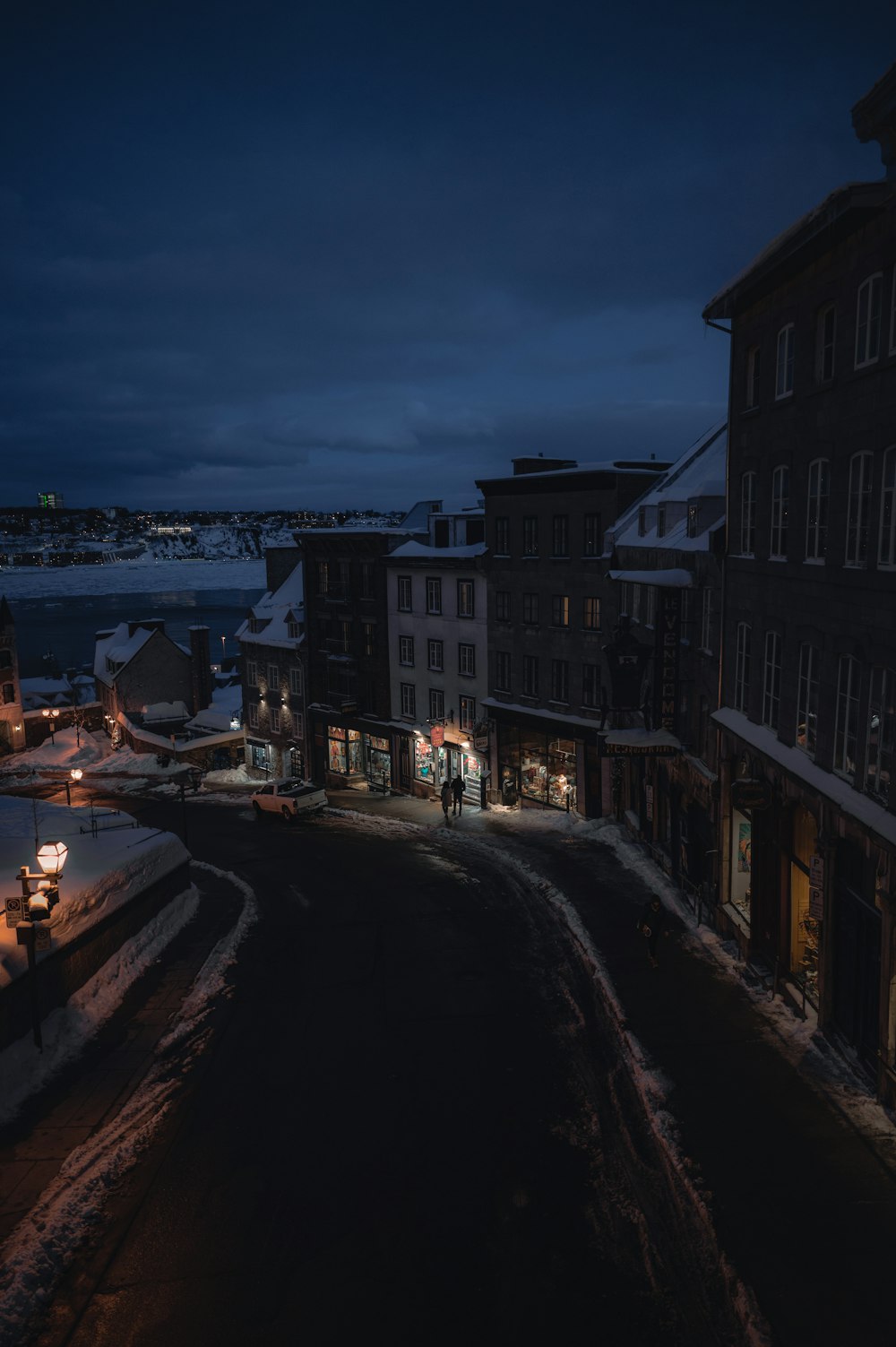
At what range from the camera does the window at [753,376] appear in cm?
1903

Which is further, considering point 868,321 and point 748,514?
point 748,514

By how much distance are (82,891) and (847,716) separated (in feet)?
52.9

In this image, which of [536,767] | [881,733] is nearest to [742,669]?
[881,733]

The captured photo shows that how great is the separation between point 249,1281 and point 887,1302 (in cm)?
740

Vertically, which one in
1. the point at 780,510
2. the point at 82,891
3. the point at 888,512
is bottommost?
the point at 82,891

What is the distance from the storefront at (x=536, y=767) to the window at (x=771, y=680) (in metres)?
16.8

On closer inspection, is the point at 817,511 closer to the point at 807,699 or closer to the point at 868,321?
the point at 868,321

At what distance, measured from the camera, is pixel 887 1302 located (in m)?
9.65

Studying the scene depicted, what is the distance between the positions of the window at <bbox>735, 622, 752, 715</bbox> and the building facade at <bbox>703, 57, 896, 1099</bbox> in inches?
2.1

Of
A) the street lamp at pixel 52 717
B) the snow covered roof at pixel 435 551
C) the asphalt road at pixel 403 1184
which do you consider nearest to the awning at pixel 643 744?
the asphalt road at pixel 403 1184

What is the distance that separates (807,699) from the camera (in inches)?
652

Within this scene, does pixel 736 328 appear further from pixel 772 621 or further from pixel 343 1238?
pixel 343 1238

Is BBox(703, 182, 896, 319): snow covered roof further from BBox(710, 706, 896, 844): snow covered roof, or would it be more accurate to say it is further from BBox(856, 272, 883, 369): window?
BBox(710, 706, 896, 844): snow covered roof

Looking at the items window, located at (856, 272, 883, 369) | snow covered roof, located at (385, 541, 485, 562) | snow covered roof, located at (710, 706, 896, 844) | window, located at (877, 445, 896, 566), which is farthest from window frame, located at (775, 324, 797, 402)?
snow covered roof, located at (385, 541, 485, 562)
